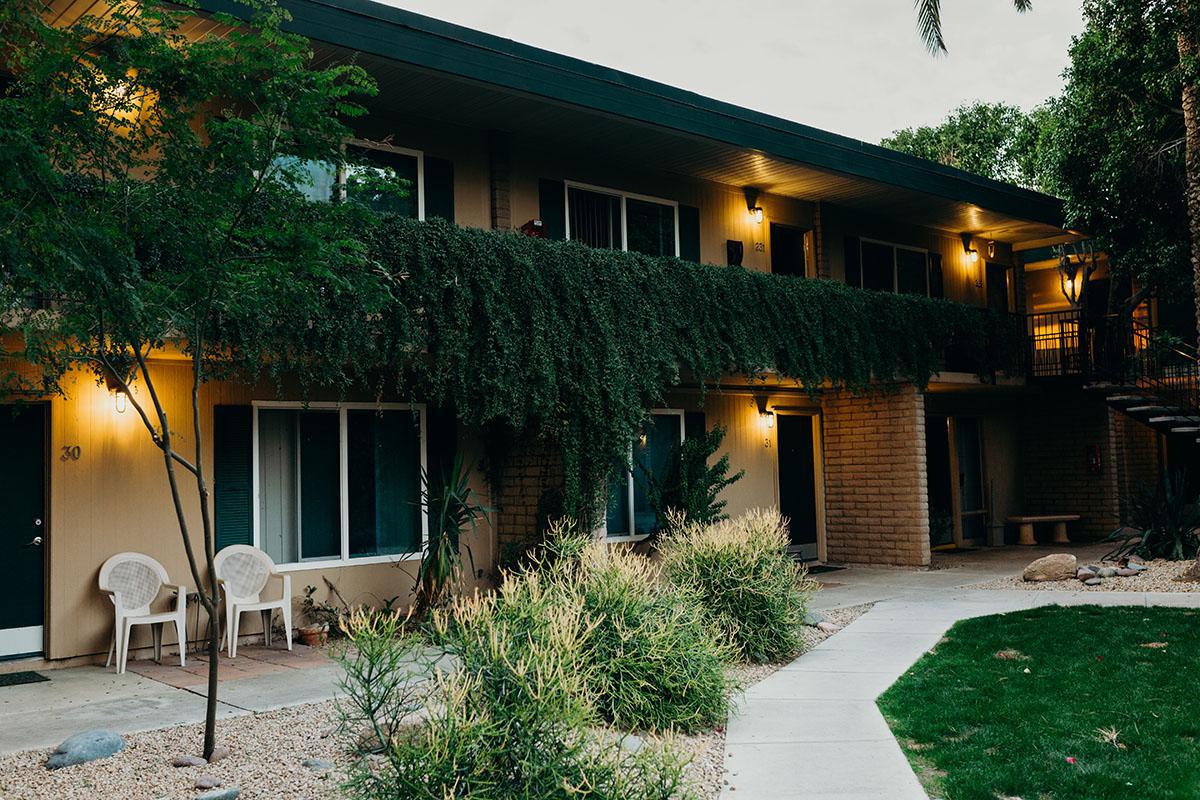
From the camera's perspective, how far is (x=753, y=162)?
13008mm

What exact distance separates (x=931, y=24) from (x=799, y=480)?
678 centimetres

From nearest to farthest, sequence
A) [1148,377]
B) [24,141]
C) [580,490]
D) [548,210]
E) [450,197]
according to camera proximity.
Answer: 1. [24,141]
2. [580,490]
3. [450,197]
4. [548,210]
5. [1148,377]

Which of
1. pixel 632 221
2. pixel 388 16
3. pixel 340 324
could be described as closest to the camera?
pixel 340 324

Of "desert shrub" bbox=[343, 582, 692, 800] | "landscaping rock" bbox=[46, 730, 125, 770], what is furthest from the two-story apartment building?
"desert shrub" bbox=[343, 582, 692, 800]

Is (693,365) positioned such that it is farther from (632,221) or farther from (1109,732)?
(1109,732)

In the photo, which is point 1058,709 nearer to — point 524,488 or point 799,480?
point 524,488

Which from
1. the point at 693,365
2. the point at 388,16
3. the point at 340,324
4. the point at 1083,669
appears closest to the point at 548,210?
the point at 693,365

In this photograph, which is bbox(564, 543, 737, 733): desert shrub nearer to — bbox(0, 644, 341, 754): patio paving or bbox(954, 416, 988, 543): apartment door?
bbox(0, 644, 341, 754): patio paving

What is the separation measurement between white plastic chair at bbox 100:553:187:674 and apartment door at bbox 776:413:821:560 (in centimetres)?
895

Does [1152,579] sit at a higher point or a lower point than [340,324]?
lower

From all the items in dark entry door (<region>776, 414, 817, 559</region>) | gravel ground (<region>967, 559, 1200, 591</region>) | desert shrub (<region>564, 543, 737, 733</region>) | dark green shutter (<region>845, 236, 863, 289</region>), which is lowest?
gravel ground (<region>967, 559, 1200, 591</region>)

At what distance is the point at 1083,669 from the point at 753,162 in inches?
299

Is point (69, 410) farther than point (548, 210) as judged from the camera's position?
No

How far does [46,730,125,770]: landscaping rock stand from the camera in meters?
5.41
